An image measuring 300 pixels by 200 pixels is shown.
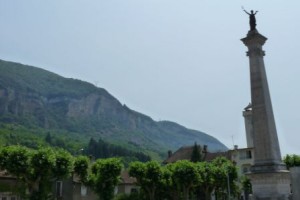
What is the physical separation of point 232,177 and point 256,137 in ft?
73.5

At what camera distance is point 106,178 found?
39.3 meters

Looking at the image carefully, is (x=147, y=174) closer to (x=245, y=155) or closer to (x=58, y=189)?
(x=58, y=189)

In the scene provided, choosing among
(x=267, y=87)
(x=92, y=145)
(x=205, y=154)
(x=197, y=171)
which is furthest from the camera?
(x=92, y=145)

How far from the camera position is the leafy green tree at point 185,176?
4275cm

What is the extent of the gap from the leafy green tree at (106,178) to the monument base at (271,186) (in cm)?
1845

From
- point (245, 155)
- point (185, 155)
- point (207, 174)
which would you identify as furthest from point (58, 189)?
point (185, 155)

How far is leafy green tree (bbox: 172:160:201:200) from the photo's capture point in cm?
4275

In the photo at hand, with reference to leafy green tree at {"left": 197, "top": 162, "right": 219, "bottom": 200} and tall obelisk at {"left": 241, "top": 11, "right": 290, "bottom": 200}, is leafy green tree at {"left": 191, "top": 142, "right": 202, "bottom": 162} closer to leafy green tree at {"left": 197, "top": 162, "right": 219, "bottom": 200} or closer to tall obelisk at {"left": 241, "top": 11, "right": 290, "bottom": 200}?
leafy green tree at {"left": 197, "top": 162, "right": 219, "bottom": 200}

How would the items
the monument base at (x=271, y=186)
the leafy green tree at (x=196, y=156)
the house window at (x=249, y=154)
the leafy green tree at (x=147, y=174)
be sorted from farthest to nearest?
the leafy green tree at (x=196, y=156), the house window at (x=249, y=154), the leafy green tree at (x=147, y=174), the monument base at (x=271, y=186)

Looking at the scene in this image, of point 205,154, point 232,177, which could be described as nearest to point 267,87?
point 232,177

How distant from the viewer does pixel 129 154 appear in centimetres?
16750

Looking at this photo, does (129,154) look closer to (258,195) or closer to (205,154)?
(205,154)

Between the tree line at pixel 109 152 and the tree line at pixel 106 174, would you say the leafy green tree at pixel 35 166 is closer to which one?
the tree line at pixel 106 174

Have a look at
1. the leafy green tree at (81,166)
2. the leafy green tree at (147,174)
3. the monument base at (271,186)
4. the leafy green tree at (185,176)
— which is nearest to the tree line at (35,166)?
the leafy green tree at (81,166)
